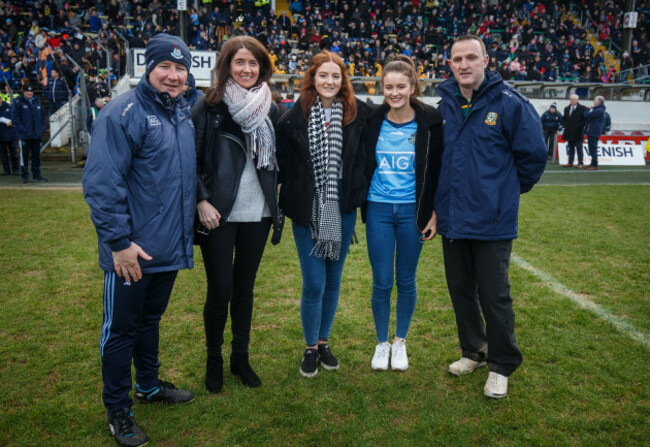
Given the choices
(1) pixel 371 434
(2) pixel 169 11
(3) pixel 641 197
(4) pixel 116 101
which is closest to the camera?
(4) pixel 116 101

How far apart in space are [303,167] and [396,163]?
58 centimetres

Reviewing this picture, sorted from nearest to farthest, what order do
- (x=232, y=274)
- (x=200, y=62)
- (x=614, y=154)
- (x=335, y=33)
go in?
(x=232, y=274), (x=200, y=62), (x=614, y=154), (x=335, y=33)

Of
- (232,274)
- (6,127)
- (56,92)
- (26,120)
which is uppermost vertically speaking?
(56,92)

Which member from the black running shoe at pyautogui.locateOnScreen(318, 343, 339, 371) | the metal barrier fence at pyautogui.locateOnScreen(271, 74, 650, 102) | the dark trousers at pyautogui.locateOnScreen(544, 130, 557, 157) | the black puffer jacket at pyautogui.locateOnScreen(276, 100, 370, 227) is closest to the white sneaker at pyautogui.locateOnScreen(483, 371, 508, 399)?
the black running shoe at pyautogui.locateOnScreen(318, 343, 339, 371)

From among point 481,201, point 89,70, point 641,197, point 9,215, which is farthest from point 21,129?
point 641,197

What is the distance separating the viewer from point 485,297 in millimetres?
3033

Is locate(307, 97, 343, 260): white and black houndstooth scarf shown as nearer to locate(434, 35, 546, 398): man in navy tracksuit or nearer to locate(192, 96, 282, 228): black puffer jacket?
locate(192, 96, 282, 228): black puffer jacket

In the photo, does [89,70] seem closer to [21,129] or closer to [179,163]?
[21,129]

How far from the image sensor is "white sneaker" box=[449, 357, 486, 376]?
10.8ft

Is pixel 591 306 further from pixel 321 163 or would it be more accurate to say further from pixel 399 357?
pixel 321 163

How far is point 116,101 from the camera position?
2418 millimetres

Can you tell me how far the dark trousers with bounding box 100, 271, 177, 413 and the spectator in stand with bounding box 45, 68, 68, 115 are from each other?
16.3 m

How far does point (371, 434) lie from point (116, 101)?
213 cm

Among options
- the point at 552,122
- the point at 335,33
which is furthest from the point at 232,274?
the point at 335,33
